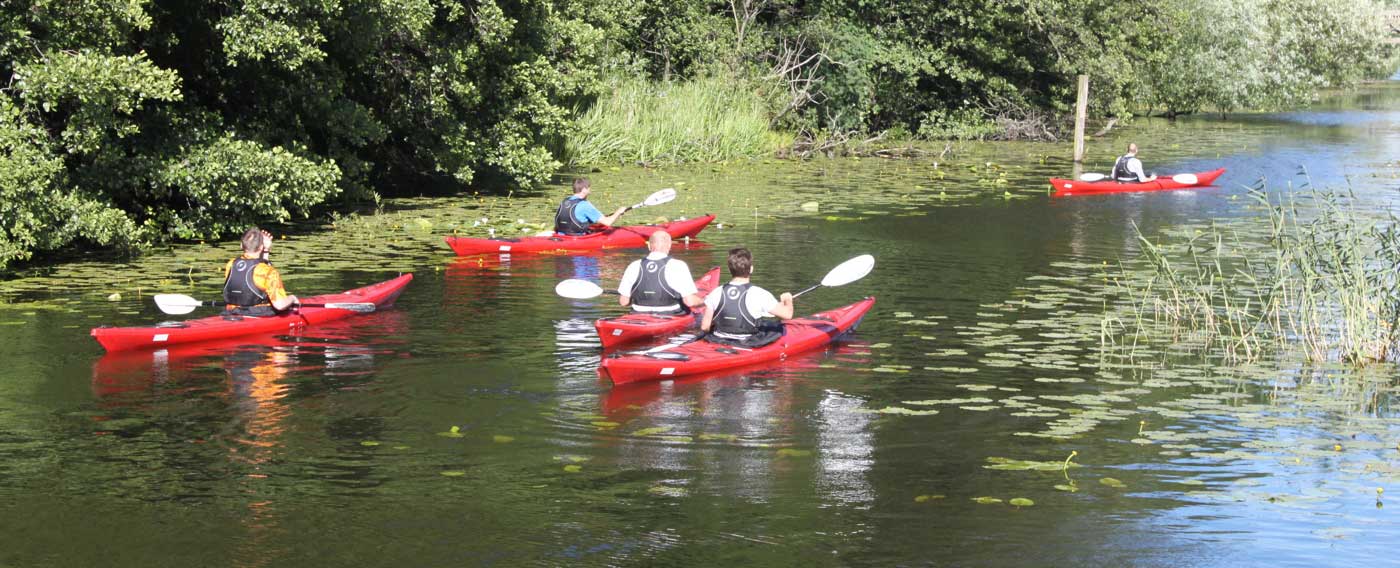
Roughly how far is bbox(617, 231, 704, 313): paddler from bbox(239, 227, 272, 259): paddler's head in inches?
123

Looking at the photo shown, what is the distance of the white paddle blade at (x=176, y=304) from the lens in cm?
1202

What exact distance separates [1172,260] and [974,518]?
10559 mm

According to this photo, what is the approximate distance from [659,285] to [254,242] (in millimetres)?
3480

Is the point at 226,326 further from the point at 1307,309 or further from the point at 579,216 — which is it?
the point at 1307,309

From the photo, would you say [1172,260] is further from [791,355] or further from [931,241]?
[791,355]

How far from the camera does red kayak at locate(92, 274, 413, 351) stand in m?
11.3

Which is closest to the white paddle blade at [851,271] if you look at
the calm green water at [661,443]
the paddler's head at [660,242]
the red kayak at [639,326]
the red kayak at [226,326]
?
the calm green water at [661,443]

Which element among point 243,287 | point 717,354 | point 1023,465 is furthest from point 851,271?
point 243,287

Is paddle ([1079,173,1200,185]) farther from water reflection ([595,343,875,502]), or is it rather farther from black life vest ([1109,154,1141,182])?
water reflection ([595,343,875,502])

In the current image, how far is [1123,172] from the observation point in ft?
82.2

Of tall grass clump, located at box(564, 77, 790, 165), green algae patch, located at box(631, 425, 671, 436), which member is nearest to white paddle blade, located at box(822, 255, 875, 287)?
green algae patch, located at box(631, 425, 671, 436)

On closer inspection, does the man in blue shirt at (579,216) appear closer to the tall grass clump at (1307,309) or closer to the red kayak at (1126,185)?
the tall grass clump at (1307,309)

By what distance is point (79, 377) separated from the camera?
10516 millimetres

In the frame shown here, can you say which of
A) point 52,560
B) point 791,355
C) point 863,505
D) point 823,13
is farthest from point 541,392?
point 823,13
